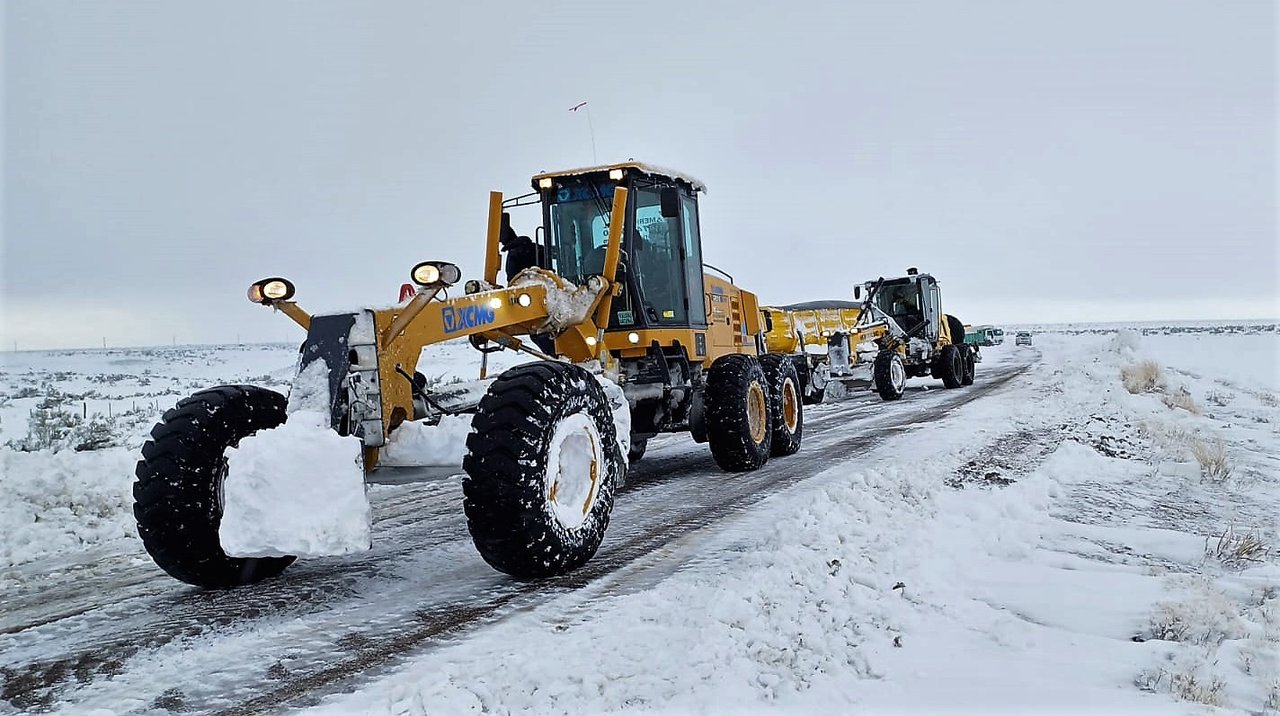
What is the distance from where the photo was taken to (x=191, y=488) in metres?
4.60

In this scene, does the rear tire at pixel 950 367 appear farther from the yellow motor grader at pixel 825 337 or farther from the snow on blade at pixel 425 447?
the snow on blade at pixel 425 447

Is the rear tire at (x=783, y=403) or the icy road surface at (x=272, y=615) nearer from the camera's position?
the icy road surface at (x=272, y=615)

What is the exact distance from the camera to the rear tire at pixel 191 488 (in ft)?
14.9

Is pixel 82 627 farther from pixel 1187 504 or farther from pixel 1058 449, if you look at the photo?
pixel 1058 449

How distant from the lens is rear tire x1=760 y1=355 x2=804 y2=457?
945cm

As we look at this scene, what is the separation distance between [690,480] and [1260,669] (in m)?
5.30

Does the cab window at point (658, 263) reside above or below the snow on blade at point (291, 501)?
above

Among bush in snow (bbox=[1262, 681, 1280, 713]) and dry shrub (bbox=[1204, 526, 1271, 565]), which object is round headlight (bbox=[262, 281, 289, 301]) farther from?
dry shrub (bbox=[1204, 526, 1271, 565])

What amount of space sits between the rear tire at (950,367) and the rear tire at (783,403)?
12688 mm

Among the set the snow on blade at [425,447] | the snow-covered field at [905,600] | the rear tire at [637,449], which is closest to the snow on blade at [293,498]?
the snow on blade at [425,447]

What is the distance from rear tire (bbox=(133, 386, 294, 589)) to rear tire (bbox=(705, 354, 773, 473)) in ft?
15.4

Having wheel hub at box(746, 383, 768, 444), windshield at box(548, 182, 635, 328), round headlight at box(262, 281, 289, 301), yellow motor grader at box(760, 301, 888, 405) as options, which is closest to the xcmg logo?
round headlight at box(262, 281, 289, 301)

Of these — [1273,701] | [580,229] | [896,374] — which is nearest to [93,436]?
[580,229]

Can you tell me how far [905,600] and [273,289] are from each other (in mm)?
3876
